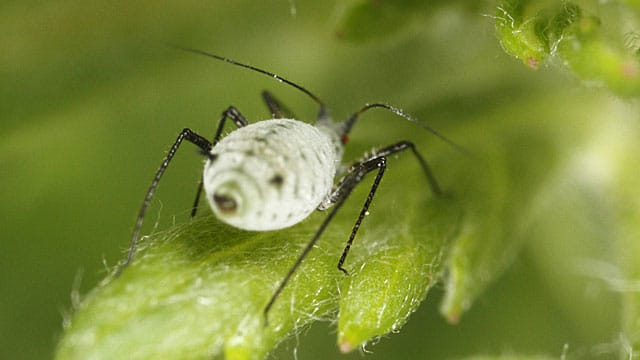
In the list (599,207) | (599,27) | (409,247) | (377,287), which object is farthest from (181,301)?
(599,207)

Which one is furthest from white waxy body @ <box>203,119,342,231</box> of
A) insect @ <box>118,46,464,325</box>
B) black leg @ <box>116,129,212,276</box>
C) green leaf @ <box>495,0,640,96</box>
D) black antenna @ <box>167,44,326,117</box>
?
green leaf @ <box>495,0,640,96</box>

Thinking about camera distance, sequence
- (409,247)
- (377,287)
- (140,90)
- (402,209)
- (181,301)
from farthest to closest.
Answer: (140,90), (402,209), (409,247), (377,287), (181,301)

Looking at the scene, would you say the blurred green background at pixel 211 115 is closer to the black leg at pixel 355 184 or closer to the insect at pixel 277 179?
the black leg at pixel 355 184

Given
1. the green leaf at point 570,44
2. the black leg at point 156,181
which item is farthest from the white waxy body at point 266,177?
the green leaf at point 570,44

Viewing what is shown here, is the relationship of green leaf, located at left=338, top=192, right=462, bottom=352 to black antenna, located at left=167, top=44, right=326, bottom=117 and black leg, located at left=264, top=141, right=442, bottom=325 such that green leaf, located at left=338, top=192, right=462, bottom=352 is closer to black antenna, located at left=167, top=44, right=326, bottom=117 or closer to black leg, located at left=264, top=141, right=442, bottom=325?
black leg, located at left=264, top=141, right=442, bottom=325

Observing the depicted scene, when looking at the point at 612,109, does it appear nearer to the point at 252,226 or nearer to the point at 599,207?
the point at 599,207

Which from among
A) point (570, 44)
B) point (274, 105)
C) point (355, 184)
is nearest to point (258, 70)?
point (274, 105)

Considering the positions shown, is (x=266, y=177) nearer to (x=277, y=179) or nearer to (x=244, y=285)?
(x=277, y=179)
